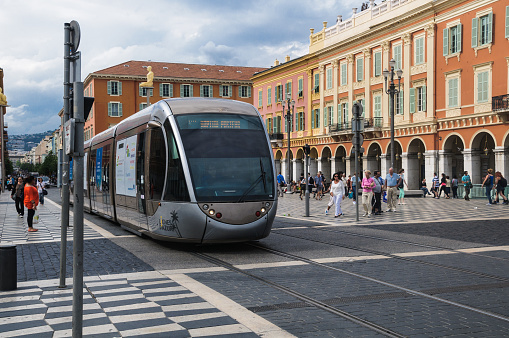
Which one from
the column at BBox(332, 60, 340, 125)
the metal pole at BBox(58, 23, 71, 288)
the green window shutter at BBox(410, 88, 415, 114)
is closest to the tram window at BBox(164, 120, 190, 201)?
the metal pole at BBox(58, 23, 71, 288)

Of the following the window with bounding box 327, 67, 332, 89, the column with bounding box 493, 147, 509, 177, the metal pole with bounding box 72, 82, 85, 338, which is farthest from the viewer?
the window with bounding box 327, 67, 332, 89

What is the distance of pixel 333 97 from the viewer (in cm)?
5569

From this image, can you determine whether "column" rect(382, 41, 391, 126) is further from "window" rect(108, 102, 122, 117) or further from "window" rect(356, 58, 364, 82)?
"window" rect(108, 102, 122, 117)

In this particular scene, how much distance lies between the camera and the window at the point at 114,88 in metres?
84.0

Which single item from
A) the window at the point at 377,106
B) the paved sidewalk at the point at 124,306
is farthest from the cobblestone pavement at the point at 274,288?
the window at the point at 377,106

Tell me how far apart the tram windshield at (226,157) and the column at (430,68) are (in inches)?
1290

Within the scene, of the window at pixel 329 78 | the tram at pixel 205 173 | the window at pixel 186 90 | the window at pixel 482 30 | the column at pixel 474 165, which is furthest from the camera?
the window at pixel 186 90

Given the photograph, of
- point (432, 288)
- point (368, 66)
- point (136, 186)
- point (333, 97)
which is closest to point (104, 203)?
point (136, 186)

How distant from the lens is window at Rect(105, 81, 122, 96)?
84.0 metres

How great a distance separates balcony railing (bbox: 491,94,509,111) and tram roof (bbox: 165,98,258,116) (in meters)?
27.2

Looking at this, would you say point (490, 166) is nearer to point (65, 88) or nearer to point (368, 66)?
point (368, 66)

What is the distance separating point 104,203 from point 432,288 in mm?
13158

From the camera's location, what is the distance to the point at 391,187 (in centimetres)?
2503

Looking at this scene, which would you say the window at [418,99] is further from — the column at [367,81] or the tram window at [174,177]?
the tram window at [174,177]
